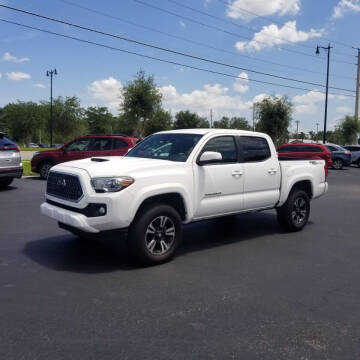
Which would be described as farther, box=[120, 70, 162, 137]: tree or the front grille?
box=[120, 70, 162, 137]: tree

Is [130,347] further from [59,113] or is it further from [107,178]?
[59,113]

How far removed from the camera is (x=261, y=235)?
7133 millimetres

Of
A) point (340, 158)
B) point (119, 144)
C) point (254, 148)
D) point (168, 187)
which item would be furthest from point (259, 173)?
point (340, 158)

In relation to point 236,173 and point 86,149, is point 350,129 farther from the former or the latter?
point 236,173

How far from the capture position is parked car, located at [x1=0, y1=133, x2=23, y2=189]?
11.4 meters

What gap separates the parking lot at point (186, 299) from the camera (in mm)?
3195

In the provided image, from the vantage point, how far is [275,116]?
140 ft

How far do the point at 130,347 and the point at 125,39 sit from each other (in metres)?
18.3

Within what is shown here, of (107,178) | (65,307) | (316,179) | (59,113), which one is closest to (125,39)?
(316,179)

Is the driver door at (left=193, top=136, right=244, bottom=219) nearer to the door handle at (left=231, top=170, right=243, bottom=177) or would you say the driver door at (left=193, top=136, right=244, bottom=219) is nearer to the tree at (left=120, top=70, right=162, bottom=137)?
the door handle at (left=231, top=170, right=243, bottom=177)

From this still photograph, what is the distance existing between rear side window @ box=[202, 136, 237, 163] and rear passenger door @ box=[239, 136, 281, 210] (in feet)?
0.50

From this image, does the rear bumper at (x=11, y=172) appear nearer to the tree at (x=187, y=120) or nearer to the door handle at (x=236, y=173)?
the door handle at (x=236, y=173)

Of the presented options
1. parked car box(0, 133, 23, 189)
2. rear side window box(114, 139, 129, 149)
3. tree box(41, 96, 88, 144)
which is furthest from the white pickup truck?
tree box(41, 96, 88, 144)

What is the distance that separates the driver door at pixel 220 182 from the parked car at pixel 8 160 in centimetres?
763
